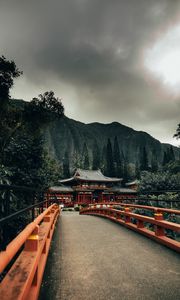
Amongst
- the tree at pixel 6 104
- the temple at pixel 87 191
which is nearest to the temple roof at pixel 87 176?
the temple at pixel 87 191

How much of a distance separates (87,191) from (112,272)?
59.4 meters

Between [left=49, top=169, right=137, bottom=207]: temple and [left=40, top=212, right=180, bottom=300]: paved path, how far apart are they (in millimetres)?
52564

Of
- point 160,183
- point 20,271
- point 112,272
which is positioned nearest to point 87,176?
point 160,183

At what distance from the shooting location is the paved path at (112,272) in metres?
3.69

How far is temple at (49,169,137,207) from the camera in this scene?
6116 centimetres

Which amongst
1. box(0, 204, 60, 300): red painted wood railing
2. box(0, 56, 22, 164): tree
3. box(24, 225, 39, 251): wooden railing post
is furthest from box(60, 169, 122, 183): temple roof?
box(0, 204, 60, 300): red painted wood railing

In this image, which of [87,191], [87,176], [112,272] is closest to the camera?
[112,272]

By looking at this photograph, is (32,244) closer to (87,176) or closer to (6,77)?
(6,77)

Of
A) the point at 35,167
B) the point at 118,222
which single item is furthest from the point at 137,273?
the point at 35,167

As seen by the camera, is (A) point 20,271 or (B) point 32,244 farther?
(B) point 32,244

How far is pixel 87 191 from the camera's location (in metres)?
63.4

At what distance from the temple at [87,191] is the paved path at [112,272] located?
2069 inches

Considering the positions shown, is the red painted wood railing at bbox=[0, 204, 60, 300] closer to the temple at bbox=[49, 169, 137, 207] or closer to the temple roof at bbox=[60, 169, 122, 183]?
the temple at bbox=[49, 169, 137, 207]

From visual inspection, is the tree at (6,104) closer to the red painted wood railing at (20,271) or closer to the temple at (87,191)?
the red painted wood railing at (20,271)
